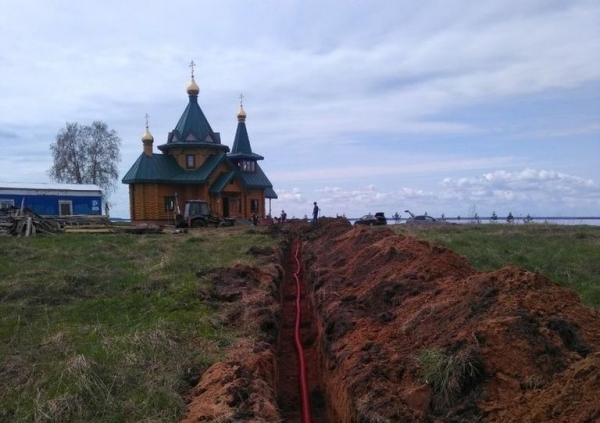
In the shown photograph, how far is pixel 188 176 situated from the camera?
40.8 meters

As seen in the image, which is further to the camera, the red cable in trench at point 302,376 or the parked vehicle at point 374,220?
the parked vehicle at point 374,220

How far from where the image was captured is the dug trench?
4.15 meters

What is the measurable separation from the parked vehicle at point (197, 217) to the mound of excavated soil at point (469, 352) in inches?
1071

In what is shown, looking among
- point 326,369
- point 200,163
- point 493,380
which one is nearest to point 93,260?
point 326,369

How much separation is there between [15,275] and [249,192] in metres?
31.8

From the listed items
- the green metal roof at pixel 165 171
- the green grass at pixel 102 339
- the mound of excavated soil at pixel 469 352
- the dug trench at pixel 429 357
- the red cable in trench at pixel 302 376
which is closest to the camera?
the mound of excavated soil at pixel 469 352

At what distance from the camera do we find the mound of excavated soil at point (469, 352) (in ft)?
13.0

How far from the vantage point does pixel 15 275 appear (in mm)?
11773

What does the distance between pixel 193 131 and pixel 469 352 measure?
39.2 m

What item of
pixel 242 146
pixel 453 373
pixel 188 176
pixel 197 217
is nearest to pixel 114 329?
pixel 453 373

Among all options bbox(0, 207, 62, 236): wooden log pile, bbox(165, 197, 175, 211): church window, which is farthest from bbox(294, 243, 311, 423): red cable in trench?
bbox(165, 197, 175, 211): church window

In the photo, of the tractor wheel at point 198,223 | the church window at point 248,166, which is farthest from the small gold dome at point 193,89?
the tractor wheel at point 198,223

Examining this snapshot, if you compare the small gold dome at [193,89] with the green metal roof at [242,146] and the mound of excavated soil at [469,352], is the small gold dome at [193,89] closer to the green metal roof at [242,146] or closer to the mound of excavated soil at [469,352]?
the green metal roof at [242,146]

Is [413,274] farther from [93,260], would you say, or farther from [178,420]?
[93,260]
